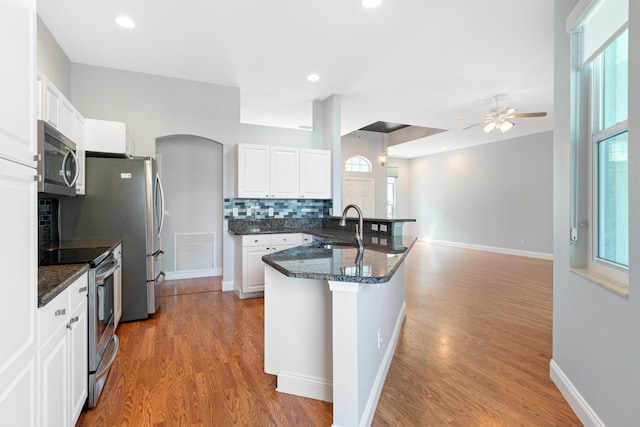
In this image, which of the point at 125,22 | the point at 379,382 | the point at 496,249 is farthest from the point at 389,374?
the point at 496,249

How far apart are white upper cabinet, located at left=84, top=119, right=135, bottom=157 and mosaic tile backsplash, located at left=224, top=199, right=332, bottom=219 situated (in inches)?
A: 60.2

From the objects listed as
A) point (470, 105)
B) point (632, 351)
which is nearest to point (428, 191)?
point (470, 105)

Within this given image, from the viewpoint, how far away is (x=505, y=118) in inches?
194

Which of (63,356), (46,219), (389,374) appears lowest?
(389,374)

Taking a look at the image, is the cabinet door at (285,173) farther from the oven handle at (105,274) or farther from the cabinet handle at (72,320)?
the cabinet handle at (72,320)

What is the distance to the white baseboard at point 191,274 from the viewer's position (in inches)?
203

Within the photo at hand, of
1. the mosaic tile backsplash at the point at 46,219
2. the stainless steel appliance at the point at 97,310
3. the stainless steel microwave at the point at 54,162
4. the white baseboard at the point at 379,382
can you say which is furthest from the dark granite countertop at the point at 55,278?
the white baseboard at the point at 379,382

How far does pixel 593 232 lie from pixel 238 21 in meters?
3.25

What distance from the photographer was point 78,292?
5.52 ft

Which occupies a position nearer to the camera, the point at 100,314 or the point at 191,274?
the point at 100,314

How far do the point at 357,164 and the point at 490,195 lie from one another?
3.65 m

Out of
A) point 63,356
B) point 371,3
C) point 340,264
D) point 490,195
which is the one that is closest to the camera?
point 63,356

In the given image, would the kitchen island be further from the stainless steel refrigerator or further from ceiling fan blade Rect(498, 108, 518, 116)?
ceiling fan blade Rect(498, 108, 518, 116)

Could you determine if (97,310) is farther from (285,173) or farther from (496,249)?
(496,249)
